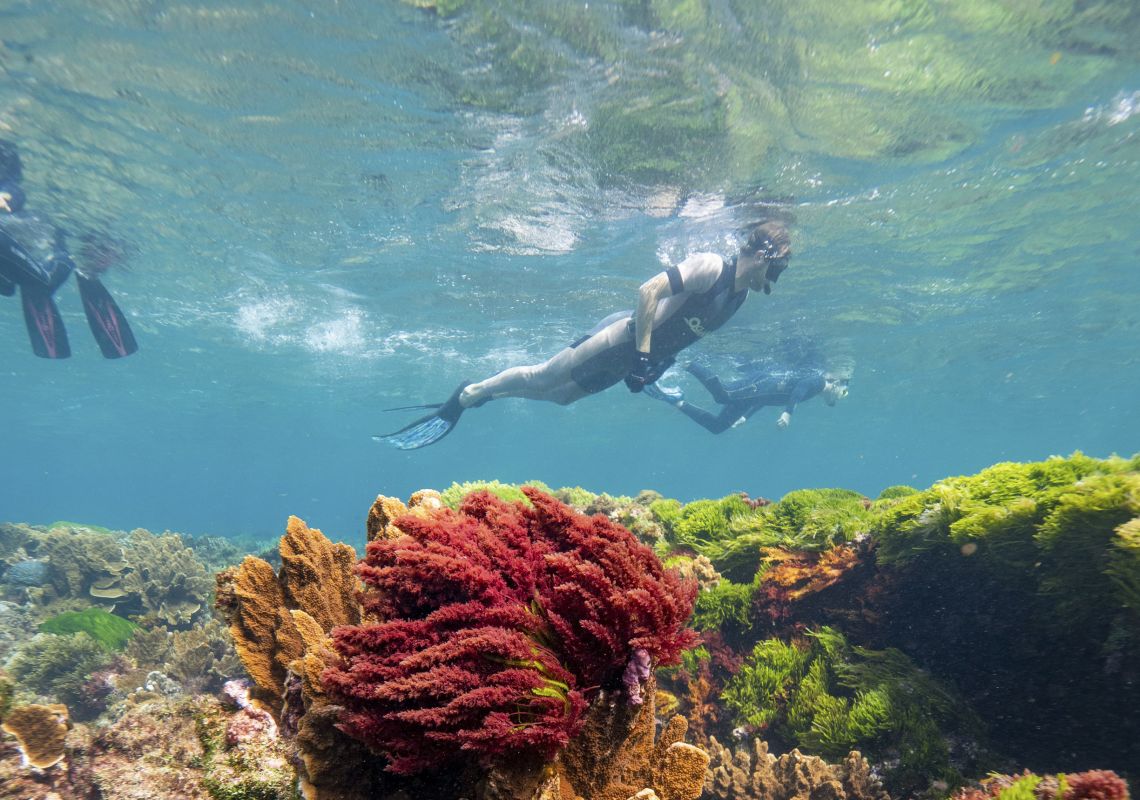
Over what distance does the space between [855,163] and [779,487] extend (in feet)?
533

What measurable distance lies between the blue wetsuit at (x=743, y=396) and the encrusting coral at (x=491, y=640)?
549 inches

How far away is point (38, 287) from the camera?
11922mm

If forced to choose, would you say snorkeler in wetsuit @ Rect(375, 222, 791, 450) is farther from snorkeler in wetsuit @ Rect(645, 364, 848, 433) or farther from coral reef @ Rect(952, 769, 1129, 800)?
coral reef @ Rect(952, 769, 1129, 800)

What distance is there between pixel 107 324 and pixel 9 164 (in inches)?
196

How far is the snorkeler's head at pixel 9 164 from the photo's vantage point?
41.9 ft

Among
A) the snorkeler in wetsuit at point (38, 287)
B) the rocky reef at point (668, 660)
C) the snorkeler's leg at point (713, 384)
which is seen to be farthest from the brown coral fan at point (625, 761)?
the snorkeler's leg at point (713, 384)

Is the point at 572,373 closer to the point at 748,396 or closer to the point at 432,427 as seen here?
the point at 432,427

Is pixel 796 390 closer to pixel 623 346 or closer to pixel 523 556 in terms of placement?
pixel 623 346

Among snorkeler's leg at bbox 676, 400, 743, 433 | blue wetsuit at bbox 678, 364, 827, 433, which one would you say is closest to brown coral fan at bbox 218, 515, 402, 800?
snorkeler's leg at bbox 676, 400, 743, 433

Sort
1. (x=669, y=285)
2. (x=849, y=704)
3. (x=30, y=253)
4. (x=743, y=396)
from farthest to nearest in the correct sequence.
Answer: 1. (x=743, y=396)
2. (x=30, y=253)
3. (x=669, y=285)
4. (x=849, y=704)

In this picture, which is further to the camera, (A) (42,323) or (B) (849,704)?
(A) (42,323)

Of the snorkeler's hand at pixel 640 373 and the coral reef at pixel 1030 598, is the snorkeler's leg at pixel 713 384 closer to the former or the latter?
the snorkeler's hand at pixel 640 373

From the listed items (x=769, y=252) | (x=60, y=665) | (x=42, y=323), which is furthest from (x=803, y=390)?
(x=42, y=323)

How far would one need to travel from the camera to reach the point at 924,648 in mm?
3992
